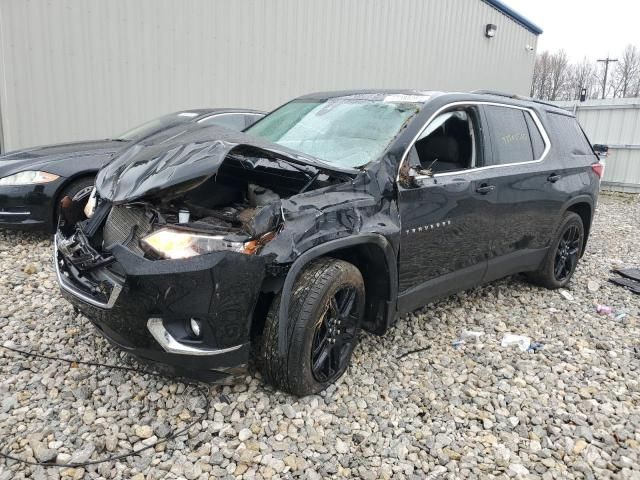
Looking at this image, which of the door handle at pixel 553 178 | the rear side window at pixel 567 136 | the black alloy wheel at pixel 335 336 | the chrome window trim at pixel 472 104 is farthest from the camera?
the rear side window at pixel 567 136

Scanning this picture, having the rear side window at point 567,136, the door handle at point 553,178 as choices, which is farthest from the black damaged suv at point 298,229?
the rear side window at point 567,136

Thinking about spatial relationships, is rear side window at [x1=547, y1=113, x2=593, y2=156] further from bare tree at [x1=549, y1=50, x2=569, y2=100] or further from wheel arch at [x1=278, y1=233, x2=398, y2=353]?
bare tree at [x1=549, y1=50, x2=569, y2=100]

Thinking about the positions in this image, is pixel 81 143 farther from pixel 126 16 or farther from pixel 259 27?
pixel 259 27

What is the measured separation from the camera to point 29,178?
4.80 m

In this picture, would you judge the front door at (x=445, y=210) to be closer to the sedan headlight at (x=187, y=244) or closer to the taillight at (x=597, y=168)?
the sedan headlight at (x=187, y=244)

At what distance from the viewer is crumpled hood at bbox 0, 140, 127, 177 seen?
15.9ft

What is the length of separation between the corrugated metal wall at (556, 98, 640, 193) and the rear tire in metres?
9.49

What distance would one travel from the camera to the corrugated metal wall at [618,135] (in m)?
12.9

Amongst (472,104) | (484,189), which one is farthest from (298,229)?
(472,104)

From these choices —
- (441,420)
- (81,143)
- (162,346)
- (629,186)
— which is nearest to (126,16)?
(81,143)

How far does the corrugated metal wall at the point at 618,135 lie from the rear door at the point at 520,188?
10.2 m

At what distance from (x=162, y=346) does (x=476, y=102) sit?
278 cm

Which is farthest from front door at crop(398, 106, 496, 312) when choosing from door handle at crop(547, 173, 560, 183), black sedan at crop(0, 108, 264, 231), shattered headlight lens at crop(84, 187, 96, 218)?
black sedan at crop(0, 108, 264, 231)

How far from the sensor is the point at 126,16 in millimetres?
7980
